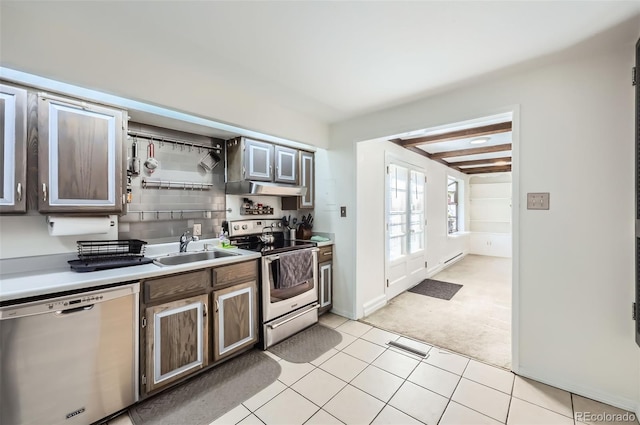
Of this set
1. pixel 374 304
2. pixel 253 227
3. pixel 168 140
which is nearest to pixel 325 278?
pixel 374 304

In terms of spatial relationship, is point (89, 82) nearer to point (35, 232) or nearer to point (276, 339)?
point (35, 232)

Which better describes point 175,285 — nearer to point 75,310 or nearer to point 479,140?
point 75,310

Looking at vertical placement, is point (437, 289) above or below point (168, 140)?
below

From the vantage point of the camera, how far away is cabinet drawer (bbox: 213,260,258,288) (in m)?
2.14

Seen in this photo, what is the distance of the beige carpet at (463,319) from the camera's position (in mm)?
2484

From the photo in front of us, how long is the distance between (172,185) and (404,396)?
103 inches

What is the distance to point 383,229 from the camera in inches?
140

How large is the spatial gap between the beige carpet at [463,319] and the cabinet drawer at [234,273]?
5.07ft

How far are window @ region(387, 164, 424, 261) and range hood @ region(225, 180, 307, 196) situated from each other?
1.45 metres

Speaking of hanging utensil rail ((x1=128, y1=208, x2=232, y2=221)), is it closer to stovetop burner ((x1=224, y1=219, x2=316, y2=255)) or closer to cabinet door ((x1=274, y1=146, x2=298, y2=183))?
stovetop burner ((x1=224, y1=219, x2=316, y2=255))

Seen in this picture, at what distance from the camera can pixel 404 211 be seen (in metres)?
4.10

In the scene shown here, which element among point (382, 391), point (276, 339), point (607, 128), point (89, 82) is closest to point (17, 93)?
point (89, 82)

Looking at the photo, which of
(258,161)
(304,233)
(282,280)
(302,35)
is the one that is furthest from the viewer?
(304,233)

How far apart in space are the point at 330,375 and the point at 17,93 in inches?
108
